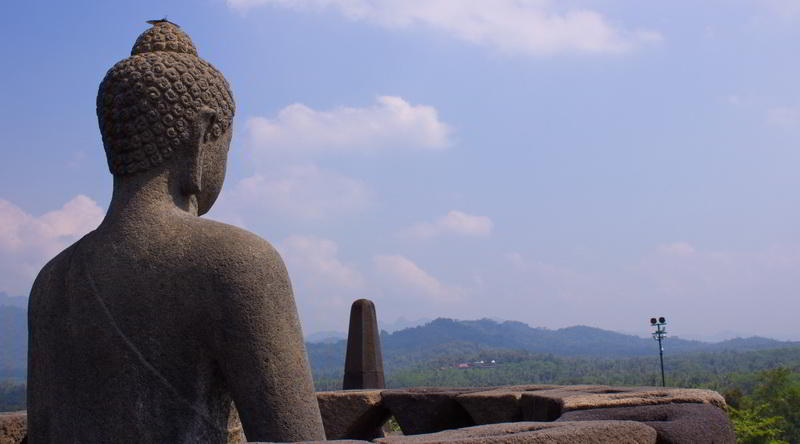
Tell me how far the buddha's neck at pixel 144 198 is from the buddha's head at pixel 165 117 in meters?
0.02

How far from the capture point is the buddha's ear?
2678mm

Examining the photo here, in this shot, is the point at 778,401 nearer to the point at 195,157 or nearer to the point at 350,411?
the point at 350,411

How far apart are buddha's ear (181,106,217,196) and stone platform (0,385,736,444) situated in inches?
34.4

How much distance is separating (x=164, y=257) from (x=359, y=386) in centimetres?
790

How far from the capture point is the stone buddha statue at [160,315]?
2.34 metres

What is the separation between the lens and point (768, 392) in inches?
1570

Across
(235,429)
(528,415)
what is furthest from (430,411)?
(235,429)

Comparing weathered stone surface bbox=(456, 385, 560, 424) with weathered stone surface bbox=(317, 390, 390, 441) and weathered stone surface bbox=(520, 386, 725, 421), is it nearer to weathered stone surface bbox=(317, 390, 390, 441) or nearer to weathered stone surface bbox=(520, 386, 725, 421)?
weathered stone surface bbox=(520, 386, 725, 421)

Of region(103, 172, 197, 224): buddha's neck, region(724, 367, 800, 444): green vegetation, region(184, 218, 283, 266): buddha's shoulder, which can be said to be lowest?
region(724, 367, 800, 444): green vegetation

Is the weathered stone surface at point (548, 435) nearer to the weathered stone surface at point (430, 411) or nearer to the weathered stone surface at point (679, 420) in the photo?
the weathered stone surface at point (679, 420)

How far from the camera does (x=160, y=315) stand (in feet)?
7.84

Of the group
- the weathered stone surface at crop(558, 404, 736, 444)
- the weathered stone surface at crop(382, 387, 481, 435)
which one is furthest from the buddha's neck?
the weathered stone surface at crop(382, 387, 481, 435)

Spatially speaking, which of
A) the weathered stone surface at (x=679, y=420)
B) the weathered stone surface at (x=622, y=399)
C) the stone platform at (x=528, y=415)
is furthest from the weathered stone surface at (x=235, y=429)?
the weathered stone surface at (x=622, y=399)

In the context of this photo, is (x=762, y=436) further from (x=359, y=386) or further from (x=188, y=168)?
(x=188, y=168)
